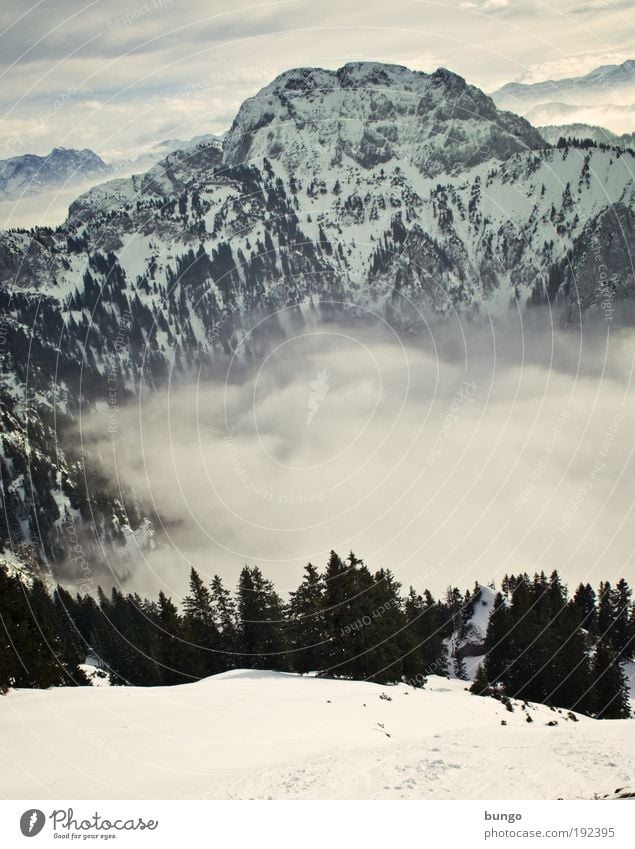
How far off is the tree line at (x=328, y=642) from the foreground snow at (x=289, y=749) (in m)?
5.99

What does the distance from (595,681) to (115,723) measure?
34775 millimetres

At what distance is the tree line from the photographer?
40.8 m

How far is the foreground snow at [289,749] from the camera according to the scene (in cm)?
2084

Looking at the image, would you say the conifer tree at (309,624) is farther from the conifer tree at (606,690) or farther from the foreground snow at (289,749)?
the conifer tree at (606,690)

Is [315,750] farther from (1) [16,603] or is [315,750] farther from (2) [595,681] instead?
(2) [595,681]

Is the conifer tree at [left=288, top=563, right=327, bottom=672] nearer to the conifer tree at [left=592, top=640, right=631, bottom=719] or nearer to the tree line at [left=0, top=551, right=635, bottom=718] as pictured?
the tree line at [left=0, top=551, right=635, bottom=718]

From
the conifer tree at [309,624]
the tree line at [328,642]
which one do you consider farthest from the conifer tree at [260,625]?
the conifer tree at [309,624]

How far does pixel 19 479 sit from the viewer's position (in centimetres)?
19050

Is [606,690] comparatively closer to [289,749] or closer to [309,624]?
[309,624]

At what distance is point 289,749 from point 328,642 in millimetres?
20421

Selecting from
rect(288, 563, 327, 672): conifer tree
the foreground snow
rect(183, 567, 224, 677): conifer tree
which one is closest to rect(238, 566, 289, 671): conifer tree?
rect(183, 567, 224, 677): conifer tree

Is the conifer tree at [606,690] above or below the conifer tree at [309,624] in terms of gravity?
below

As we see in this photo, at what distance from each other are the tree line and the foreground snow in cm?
599
